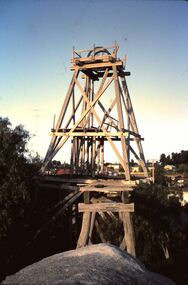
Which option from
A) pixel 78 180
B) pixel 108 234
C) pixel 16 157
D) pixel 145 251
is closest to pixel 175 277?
pixel 145 251

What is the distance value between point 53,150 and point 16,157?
271cm

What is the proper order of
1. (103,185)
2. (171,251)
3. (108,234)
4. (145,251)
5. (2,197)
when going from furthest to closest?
1. (171,251)
2. (145,251)
3. (108,234)
4. (103,185)
5. (2,197)

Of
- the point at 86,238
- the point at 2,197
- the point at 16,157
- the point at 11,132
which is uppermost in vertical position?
Answer: the point at 11,132

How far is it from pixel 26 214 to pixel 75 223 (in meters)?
4.35

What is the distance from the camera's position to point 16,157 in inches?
440

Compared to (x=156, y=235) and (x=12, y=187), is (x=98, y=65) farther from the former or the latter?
(x=156, y=235)

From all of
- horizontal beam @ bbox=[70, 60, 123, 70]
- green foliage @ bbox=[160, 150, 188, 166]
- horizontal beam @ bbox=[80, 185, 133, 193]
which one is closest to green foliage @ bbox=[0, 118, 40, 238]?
horizontal beam @ bbox=[80, 185, 133, 193]

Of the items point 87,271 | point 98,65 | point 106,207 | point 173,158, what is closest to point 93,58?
point 98,65

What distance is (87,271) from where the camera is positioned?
680cm

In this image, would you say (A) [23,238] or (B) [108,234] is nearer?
(A) [23,238]

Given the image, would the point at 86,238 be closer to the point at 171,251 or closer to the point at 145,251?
the point at 145,251

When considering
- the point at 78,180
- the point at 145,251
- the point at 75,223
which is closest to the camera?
the point at 78,180

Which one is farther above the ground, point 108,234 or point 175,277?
point 108,234

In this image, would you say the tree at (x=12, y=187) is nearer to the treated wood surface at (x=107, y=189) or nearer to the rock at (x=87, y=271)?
the treated wood surface at (x=107, y=189)
